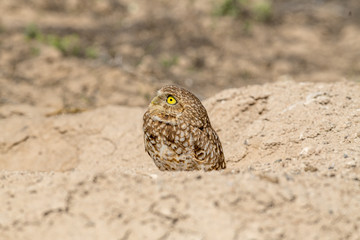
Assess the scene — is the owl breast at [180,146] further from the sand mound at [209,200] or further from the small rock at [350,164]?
the small rock at [350,164]

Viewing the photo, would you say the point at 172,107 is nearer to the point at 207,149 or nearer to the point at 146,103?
the point at 207,149

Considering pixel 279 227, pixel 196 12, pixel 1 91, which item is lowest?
pixel 1 91

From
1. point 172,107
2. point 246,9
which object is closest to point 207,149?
point 172,107

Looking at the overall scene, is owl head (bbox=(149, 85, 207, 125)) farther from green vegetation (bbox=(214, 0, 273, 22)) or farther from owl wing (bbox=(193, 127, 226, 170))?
green vegetation (bbox=(214, 0, 273, 22))

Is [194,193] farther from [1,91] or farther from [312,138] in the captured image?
[1,91]

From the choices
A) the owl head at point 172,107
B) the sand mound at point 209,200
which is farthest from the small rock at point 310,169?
the owl head at point 172,107

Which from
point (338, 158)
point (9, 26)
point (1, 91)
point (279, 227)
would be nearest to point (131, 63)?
point (1, 91)

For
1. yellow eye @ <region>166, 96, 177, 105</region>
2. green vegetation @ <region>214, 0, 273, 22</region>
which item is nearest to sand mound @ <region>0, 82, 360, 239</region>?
yellow eye @ <region>166, 96, 177, 105</region>
